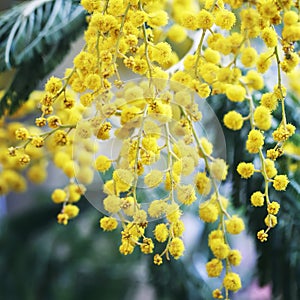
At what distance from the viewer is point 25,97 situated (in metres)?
0.62

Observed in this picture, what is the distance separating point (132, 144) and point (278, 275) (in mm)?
292

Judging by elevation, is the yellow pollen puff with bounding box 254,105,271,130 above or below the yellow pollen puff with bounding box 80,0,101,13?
below

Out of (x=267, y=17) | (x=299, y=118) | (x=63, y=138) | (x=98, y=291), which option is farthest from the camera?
(x=98, y=291)

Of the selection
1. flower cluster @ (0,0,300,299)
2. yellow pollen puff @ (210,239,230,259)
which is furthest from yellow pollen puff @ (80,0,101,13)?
yellow pollen puff @ (210,239,230,259)

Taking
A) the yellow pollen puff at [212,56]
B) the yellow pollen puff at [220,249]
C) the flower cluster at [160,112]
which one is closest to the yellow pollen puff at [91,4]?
the flower cluster at [160,112]

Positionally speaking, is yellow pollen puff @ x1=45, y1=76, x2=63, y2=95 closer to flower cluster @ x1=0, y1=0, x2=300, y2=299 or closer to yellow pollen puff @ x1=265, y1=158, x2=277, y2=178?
flower cluster @ x1=0, y1=0, x2=300, y2=299

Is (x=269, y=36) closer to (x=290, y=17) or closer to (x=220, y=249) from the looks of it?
(x=290, y=17)

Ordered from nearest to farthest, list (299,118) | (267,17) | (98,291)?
(267,17), (299,118), (98,291)

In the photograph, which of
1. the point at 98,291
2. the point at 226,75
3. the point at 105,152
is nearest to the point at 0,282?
the point at 98,291

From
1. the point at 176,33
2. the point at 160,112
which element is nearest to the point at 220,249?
the point at 160,112

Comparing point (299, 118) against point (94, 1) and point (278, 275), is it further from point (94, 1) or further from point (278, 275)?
point (94, 1)

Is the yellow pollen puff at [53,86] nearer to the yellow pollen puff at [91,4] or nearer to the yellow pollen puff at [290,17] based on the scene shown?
the yellow pollen puff at [91,4]

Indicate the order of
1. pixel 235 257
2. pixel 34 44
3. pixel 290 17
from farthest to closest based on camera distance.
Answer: pixel 34 44 < pixel 235 257 < pixel 290 17

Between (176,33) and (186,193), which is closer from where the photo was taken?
(186,193)
